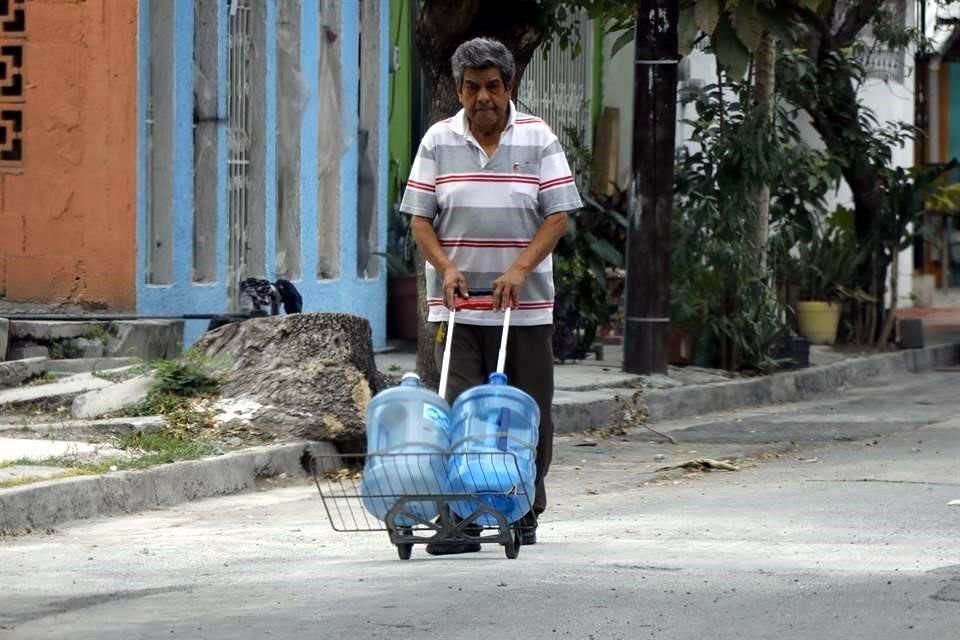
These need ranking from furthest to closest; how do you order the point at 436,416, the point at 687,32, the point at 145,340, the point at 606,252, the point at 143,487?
1. the point at 606,252
2. the point at 145,340
3. the point at 687,32
4. the point at 143,487
5. the point at 436,416

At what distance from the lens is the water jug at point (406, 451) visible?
22.1 ft

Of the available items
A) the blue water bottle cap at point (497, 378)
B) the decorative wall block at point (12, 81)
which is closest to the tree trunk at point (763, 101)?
the decorative wall block at point (12, 81)

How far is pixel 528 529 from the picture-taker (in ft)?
24.5

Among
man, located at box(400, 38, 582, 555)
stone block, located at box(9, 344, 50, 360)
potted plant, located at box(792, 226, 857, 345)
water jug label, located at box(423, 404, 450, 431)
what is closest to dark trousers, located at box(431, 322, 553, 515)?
man, located at box(400, 38, 582, 555)

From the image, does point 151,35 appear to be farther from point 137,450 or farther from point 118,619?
point 118,619

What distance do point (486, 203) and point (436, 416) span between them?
87cm

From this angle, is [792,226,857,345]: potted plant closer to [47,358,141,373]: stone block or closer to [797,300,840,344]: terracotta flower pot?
[797,300,840,344]: terracotta flower pot

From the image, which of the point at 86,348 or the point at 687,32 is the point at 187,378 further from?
the point at 687,32

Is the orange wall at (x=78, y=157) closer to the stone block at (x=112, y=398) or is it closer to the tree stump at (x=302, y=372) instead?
the tree stump at (x=302, y=372)

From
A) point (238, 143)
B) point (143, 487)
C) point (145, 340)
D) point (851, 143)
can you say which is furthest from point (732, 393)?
point (143, 487)

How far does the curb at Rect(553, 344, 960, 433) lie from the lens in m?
13.3

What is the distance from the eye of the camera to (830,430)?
44.3 ft

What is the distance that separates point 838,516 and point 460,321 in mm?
2093

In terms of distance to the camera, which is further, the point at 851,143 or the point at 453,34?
the point at 851,143
